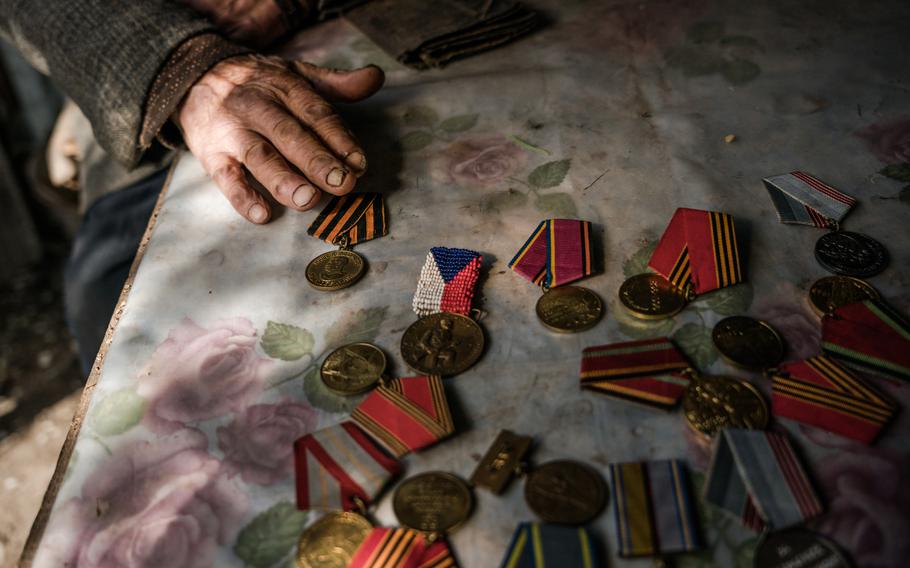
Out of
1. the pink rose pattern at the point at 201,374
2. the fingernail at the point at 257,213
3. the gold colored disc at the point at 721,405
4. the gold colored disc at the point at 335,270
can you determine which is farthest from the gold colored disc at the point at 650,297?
the fingernail at the point at 257,213

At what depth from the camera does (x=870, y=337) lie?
0.94 m

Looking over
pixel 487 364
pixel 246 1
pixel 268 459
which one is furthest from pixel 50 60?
pixel 487 364

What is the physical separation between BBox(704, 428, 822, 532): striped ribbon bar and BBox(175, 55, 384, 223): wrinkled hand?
796mm

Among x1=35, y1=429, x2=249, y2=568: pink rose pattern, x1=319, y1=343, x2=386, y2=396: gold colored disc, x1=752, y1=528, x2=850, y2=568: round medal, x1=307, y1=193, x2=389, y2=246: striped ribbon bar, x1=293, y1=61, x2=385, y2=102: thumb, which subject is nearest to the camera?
x1=752, y1=528, x2=850, y2=568: round medal

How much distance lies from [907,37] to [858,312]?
0.91 metres

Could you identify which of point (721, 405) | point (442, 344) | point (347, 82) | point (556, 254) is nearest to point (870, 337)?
point (721, 405)

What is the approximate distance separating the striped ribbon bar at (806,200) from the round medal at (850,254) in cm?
4

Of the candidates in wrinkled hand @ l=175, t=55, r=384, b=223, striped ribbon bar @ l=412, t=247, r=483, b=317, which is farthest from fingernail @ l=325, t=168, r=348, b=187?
striped ribbon bar @ l=412, t=247, r=483, b=317

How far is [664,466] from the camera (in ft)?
2.76

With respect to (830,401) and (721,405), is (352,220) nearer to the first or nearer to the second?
(721,405)

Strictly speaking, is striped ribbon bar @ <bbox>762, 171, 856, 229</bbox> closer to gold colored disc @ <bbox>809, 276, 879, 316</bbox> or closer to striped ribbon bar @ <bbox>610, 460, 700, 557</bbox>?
gold colored disc @ <bbox>809, 276, 879, 316</bbox>

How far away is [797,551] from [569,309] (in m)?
0.45

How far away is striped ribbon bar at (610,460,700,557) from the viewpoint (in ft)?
2.54

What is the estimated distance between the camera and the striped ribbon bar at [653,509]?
773 mm
